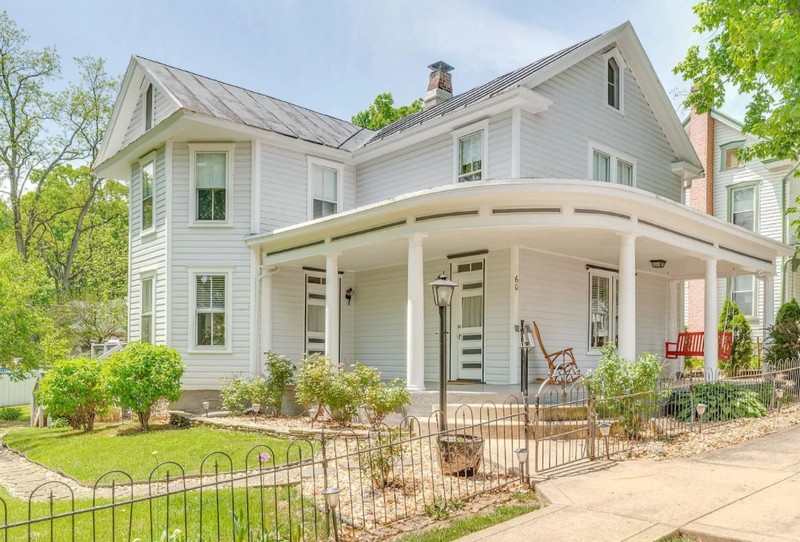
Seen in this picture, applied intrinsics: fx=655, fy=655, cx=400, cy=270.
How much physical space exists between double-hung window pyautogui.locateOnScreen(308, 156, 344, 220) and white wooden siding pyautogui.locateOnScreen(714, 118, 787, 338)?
45.0ft

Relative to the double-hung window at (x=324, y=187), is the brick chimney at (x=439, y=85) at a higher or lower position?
higher

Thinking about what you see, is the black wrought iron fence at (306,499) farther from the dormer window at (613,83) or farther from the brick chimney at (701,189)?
the brick chimney at (701,189)

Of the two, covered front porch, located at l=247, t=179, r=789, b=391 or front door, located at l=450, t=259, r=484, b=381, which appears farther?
front door, located at l=450, t=259, r=484, b=381

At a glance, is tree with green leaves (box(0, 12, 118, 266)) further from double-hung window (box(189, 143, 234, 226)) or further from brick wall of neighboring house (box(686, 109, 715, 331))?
brick wall of neighboring house (box(686, 109, 715, 331))

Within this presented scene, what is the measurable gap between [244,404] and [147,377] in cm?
213

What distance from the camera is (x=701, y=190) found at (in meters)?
23.4

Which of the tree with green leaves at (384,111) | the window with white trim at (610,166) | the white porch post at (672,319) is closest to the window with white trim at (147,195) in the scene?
the window with white trim at (610,166)

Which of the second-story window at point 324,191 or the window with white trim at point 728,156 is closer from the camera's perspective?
the second-story window at point 324,191

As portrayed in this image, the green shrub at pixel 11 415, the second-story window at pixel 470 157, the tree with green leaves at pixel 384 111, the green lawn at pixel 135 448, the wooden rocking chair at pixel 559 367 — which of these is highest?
the tree with green leaves at pixel 384 111

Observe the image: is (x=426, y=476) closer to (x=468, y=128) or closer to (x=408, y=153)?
(x=468, y=128)

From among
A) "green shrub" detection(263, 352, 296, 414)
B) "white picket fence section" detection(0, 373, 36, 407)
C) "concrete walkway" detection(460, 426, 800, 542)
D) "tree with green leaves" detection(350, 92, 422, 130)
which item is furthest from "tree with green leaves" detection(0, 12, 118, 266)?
"concrete walkway" detection(460, 426, 800, 542)

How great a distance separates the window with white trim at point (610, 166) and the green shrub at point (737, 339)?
5.89 metres

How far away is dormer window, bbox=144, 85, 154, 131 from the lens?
16703mm

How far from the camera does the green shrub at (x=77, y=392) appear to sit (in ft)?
43.1
